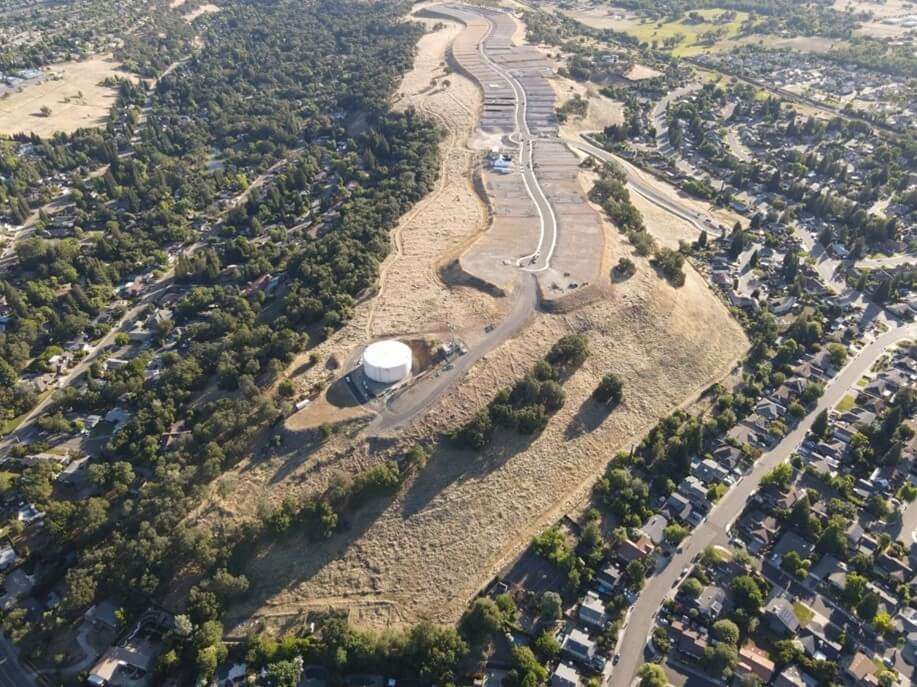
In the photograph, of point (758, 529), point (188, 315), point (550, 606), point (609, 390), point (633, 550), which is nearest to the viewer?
point (550, 606)

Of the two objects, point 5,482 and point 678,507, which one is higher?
point 5,482

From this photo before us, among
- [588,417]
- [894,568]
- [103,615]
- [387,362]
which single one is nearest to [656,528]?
[588,417]

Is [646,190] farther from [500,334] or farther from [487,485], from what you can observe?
[487,485]

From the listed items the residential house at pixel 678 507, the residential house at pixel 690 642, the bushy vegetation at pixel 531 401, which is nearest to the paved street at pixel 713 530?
the residential house at pixel 678 507

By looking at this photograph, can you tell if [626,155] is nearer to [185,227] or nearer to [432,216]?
[432,216]

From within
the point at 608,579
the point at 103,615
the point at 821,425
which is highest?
the point at 821,425

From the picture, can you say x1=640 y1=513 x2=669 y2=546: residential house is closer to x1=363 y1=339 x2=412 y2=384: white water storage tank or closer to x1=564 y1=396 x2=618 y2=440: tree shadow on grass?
x1=564 y1=396 x2=618 y2=440: tree shadow on grass

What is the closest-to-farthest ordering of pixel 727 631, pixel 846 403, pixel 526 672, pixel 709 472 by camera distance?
pixel 526 672
pixel 727 631
pixel 709 472
pixel 846 403
